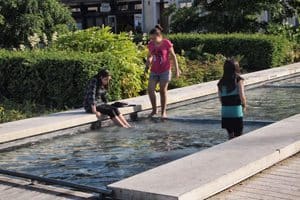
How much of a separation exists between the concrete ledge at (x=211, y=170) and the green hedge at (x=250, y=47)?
11684mm

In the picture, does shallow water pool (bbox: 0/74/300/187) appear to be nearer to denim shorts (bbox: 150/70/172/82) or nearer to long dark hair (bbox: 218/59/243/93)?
denim shorts (bbox: 150/70/172/82)

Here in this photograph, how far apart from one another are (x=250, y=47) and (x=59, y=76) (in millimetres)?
8668

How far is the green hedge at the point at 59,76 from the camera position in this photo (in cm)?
1309

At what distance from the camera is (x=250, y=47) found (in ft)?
66.9

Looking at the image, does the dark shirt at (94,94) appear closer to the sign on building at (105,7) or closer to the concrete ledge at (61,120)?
the concrete ledge at (61,120)

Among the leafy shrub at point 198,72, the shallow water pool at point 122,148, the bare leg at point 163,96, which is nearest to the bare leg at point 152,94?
the bare leg at point 163,96

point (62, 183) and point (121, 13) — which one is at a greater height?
point (121, 13)

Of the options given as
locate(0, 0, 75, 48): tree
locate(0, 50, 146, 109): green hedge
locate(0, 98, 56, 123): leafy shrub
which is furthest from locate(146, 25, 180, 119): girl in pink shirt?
locate(0, 0, 75, 48): tree

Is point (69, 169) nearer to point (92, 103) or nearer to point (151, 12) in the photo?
point (92, 103)

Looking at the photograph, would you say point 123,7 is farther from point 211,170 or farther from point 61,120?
point 211,170

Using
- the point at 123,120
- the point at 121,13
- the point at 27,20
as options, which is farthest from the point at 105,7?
the point at 123,120

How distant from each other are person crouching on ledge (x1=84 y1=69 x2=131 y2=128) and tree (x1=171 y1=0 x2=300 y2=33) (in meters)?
13.8

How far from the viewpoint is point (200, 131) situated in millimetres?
10359

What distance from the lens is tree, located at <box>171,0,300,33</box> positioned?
941 inches
